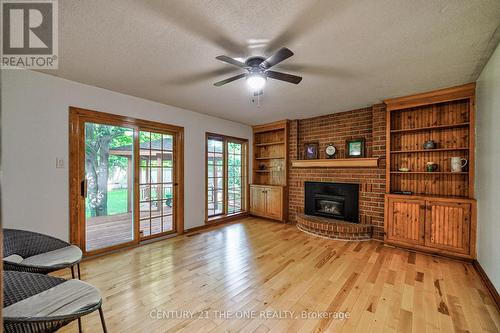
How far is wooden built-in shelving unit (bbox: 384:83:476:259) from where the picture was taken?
3.06 metres

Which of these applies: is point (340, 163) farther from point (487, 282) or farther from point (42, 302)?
point (42, 302)

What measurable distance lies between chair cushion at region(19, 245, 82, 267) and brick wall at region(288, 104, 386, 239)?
4.06 m

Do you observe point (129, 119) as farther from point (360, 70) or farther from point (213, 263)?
point (360, 70)

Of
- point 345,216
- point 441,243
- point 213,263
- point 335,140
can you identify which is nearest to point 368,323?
point 213,263

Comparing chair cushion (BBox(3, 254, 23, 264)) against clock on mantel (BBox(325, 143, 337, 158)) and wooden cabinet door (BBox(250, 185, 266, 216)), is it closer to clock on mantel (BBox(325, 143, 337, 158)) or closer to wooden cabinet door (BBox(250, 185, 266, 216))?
wooden cabinet door (BBox(250, 185, 266, 216))

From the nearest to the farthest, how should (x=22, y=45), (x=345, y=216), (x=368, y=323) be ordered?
1. (x=368, y=323)
2. (x=22, y=45)
3. (x=345, y=216)

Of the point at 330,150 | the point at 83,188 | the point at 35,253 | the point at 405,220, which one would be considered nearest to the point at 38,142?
the point at 83,188

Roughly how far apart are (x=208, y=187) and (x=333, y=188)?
265 centimetres

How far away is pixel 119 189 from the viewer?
3.59 meters

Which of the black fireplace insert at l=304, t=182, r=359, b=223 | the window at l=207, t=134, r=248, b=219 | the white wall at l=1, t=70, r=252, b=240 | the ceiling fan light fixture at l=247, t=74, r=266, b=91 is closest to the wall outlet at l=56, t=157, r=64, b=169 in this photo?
the white wall at l=1, t=70, r=252, b=240

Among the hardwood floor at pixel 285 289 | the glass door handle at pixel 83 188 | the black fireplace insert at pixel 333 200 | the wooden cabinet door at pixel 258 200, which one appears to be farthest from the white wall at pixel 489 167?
the glass door handle at pixel 83 188

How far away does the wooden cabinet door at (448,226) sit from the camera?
118 inches

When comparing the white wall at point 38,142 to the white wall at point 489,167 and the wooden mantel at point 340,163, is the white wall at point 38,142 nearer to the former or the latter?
the wooden mantel at point 340,163

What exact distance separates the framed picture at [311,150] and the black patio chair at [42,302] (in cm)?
431
